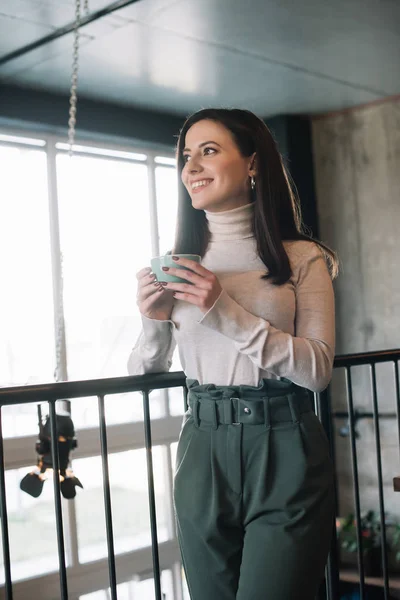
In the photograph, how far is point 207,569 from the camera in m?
1.46

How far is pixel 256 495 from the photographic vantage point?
4.63ft

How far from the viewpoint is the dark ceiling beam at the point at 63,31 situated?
3.82 m

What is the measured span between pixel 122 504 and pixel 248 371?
15.3ft

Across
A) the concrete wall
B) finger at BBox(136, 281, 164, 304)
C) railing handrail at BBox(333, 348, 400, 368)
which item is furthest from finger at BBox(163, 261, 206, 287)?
the concrete wall

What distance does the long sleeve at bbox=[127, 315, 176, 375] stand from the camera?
1604mm

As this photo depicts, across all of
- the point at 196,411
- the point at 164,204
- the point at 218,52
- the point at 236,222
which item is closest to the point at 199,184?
the point at 236,222

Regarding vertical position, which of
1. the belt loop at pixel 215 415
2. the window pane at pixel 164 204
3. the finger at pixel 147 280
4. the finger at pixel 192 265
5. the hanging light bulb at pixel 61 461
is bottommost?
the hanging light bulb at pixel 61 461

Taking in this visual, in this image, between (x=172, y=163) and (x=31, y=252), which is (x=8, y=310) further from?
(x=172, y=163)

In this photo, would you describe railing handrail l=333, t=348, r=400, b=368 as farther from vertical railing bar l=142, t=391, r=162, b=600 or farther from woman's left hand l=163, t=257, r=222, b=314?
woman's left hand l=163, t=257, r=222, b=314

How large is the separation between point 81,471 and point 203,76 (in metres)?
2.97

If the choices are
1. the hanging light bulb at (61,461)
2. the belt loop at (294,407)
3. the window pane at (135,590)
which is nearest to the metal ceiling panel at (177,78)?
the hanging light bulb at (61,461)

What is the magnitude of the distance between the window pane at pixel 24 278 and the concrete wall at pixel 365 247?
2.37 m

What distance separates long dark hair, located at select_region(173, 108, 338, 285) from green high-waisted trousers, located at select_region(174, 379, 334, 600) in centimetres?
28

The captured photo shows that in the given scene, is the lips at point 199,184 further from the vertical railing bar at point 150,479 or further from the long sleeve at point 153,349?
the vertical railing bar at point 150,479
